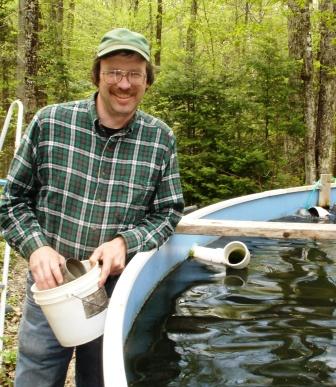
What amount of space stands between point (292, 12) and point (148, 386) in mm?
9093

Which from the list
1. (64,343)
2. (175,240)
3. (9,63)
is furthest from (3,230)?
(9,63)

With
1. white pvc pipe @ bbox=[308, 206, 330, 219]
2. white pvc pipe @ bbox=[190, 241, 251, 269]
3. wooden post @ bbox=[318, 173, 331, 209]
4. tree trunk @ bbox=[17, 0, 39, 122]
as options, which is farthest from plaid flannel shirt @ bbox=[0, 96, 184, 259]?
wooden post @ bbox=[318, 173, 331, 209]

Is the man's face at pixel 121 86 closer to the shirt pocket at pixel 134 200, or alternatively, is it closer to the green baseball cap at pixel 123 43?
the green baseball cap at pixel 123 43

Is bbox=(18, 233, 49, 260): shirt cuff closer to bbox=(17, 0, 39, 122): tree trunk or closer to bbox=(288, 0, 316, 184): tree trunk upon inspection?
bbox=(17, 0, 39, 122): tree trunk

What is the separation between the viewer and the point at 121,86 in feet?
6.18

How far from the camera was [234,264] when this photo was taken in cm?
556

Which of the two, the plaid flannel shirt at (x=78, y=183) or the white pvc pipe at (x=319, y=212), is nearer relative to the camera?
the plaid flannel shirt at (x=78, y=183)

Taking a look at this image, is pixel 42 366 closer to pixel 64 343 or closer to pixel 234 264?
pixel 64 343

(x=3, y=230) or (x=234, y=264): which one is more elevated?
(x=3, y=230)

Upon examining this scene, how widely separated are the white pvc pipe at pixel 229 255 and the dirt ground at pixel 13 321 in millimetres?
2110

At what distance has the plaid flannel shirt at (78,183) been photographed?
6.26ft

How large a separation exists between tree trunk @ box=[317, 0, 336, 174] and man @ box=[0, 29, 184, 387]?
378 inches

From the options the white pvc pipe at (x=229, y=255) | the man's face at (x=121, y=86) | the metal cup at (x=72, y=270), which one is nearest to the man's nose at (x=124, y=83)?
the man's face at (x=121, y=86)

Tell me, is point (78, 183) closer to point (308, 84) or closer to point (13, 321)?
point (13, 321)
